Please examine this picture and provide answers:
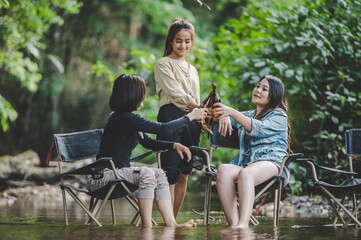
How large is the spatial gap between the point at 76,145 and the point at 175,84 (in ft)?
3.34

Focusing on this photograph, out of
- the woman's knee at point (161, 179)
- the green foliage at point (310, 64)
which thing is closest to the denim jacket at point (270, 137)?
the woman's knee at point (161, 179)

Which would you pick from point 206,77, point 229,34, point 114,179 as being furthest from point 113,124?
point 206,77

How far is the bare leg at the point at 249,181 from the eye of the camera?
3465 mm

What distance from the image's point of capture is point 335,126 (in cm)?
690

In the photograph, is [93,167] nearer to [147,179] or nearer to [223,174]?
[147,179]

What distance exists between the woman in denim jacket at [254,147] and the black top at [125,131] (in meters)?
0.40

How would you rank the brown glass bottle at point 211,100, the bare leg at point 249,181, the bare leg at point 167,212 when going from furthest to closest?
the brown glass bottle at point 211,100
the bare leg at point 167,212
the bare leg at point 249,181

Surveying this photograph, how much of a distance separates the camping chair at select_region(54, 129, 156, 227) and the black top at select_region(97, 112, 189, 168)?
11 centimetres

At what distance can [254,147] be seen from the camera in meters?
3.94

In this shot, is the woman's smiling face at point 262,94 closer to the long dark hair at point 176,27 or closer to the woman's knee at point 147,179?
the long dark hair at point 176,27

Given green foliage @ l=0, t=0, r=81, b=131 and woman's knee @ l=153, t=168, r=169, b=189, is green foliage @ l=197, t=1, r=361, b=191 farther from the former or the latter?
green foliage @ l=0, t=0, r=81, b=131

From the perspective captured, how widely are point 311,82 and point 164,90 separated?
3114 millimetres

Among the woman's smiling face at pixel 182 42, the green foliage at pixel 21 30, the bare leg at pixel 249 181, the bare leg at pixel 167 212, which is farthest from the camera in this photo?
the green foliage at pixel 21 30

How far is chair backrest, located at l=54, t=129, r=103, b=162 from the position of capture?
4.19m
